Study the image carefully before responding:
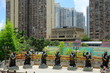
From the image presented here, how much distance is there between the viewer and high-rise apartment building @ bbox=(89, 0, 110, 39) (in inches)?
3009

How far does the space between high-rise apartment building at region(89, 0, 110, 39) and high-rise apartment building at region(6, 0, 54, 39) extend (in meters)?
20.1

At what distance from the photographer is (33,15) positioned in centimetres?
9419

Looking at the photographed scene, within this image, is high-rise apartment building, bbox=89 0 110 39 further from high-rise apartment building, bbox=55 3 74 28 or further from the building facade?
high-rise apartment building, bbox=55 3 74 28

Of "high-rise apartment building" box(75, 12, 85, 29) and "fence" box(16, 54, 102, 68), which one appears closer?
"fence" box(16, 54, 102, 68)

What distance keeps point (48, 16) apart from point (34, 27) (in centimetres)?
828

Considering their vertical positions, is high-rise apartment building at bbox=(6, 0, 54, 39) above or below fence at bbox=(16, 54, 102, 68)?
above

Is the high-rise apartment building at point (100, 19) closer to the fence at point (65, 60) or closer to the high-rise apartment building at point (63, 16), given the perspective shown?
the high-rise apartment building at point (63, 16)

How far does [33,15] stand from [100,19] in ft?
101

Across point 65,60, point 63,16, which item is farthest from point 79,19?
point 65,60

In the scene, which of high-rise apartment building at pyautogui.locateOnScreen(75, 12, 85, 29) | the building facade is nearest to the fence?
the building facade

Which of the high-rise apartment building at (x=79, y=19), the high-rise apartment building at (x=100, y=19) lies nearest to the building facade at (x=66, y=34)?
the high-rise apartment building at (x=100, y=19)

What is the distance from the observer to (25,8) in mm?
96875

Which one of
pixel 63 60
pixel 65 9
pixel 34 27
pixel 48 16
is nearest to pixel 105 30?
pixel 48 16

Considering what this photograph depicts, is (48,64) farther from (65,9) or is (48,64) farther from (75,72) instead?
Answer: (65,9)
